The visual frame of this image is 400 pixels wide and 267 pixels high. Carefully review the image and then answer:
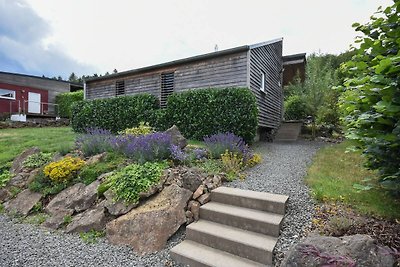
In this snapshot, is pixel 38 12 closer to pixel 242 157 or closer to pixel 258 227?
pixel 242 157

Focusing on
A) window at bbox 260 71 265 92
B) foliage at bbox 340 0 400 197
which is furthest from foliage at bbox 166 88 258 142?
foliage at bbox 340 0 400 197

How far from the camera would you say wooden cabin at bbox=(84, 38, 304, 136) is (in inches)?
386

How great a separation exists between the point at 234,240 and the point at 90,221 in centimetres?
249

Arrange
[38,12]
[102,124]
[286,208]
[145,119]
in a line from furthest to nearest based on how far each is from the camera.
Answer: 1. [102,124]
2. [145,119]
3. [38,12]
4. [286,208]

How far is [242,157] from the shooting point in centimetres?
617

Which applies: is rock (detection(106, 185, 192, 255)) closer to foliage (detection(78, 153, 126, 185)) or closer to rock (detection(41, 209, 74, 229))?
rock (detection(41, 209, 74, 229))

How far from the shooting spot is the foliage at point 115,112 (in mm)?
11359

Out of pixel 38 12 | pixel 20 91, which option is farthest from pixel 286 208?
pixel 20 91

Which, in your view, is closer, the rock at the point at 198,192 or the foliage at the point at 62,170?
the rock at the point at 198,192

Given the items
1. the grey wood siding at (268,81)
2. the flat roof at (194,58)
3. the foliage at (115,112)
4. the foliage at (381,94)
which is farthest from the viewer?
the foliage at (115,112)

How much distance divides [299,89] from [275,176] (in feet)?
34.0

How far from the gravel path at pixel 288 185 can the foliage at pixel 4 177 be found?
218 inches

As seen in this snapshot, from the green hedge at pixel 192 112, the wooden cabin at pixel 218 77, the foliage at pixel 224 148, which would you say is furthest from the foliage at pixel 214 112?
the foliage at pixel 224 148

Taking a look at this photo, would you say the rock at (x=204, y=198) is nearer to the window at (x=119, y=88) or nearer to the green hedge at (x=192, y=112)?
the green hedge at (x=192, y=112)
